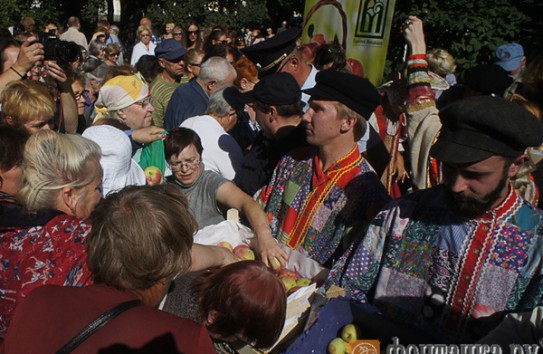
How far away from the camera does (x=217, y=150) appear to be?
399 centimetres

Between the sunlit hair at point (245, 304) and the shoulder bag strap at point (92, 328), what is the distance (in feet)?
1.80

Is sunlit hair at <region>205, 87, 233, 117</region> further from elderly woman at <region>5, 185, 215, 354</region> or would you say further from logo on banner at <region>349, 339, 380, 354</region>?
logo on banner at <region>349, 339, 380, 354</region>

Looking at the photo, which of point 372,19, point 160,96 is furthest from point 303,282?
point 372,19

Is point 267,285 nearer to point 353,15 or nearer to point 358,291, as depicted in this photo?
point 358,291

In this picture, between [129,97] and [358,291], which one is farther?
[129,97]

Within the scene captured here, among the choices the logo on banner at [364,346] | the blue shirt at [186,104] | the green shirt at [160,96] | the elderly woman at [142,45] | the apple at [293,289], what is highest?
the logo on banner at [364,346]

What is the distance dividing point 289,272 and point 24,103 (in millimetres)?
2113

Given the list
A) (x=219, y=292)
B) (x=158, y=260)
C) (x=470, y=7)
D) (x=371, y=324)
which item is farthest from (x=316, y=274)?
(x=470, y=7)

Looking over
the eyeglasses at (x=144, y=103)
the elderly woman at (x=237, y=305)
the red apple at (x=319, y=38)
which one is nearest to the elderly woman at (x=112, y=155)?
the eyeglasses at (x=144, y=103)

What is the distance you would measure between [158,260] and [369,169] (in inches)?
60.9

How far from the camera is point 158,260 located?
1.81m

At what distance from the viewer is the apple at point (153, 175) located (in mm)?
3705

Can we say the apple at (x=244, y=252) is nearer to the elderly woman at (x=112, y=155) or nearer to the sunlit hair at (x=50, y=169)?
the elderly woman at (x=112, y=155)

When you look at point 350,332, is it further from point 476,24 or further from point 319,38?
point 476,24
